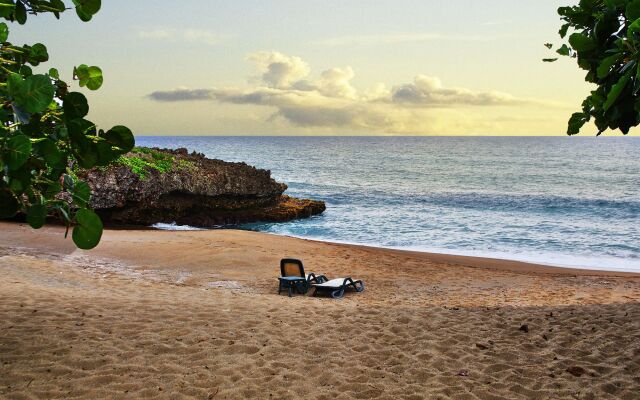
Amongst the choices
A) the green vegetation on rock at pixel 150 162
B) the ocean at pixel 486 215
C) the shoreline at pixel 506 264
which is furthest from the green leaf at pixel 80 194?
the green vegetation on rock at pixel 150 162

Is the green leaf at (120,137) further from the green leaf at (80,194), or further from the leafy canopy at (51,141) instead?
the green leaf at (80,194)

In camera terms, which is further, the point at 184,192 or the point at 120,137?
the point at 184,192

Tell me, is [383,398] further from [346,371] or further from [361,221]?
[361,221]

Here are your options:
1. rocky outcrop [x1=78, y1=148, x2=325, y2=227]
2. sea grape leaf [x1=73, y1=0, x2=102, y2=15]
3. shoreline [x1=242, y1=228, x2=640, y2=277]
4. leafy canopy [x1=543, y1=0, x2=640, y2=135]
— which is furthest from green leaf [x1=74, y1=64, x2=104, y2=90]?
rocky outcrop [x1=78, y1=148, x2=325, y2=227]

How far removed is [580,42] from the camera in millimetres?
2611

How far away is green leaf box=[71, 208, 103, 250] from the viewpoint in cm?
196

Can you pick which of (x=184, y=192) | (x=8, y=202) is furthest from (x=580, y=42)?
(x=184, y=192)

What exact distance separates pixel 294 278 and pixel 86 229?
35.3 ft

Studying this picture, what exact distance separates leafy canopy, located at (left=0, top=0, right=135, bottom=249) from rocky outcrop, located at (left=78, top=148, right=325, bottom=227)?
19830 mm

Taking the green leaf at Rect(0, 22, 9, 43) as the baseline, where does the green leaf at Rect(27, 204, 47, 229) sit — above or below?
below

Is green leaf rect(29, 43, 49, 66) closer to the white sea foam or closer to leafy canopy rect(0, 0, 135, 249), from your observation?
leafy canopy rect(0, 0, 135, 249)

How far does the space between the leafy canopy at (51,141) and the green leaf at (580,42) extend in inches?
80.9

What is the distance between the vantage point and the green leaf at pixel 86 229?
196cm

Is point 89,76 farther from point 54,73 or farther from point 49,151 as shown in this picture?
point 49,151
